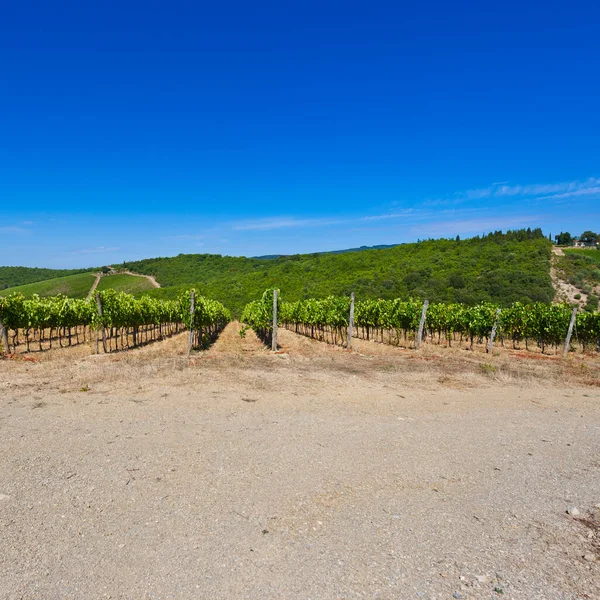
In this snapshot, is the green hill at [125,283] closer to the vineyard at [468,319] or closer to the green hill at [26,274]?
the green hill at [26,274]

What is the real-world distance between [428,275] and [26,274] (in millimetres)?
118264

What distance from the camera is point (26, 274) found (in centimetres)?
10594

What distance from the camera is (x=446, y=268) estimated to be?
46188 mm

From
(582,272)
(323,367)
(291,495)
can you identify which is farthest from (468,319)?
(582,272)

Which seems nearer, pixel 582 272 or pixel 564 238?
pixel 582 272

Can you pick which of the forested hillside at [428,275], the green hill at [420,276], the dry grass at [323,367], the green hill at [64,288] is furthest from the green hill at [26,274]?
the dry grass at [323,367]

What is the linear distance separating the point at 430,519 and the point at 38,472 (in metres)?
4.52

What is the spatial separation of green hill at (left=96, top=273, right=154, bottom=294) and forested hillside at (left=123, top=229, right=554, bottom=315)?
54.2 feet

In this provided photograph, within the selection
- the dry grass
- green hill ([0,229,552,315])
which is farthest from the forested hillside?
the dry grass

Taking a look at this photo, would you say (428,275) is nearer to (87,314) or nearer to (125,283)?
(87,314)

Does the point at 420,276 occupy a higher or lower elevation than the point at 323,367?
higher

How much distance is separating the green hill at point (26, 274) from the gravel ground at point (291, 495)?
4341 inches

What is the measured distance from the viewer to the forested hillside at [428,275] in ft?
121

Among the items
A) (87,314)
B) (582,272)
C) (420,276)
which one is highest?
(582,272)
